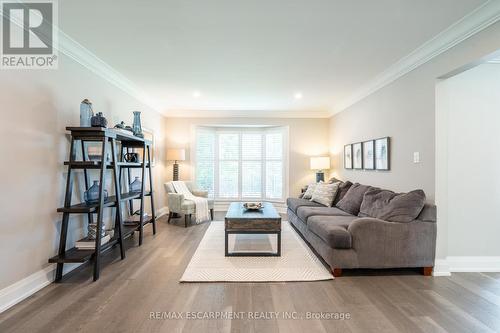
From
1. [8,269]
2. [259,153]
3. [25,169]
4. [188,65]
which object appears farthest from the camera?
[259,153]

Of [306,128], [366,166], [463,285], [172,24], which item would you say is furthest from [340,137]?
[172,24]

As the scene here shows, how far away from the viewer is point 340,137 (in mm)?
5309

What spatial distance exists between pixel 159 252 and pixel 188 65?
8.49 feet

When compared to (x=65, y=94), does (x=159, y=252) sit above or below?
below

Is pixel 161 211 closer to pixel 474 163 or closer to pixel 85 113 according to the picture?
pixel 85 113

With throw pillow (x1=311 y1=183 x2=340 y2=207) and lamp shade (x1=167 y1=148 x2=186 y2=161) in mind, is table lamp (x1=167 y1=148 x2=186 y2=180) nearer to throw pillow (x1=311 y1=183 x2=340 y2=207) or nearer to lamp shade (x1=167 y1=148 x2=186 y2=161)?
lamp shade (x1=167 y1=148 x2=186 y2=161)

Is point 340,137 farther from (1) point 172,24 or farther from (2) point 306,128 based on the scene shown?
(1) point 172,24

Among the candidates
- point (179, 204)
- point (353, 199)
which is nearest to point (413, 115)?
point (353, 199)

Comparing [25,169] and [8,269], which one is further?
[25,169]

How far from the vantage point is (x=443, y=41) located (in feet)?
8.16

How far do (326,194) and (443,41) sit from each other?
2.72 metres

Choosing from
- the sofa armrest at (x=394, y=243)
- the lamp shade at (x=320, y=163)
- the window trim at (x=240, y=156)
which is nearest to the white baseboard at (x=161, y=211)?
the window trim at (x=240, y=156)

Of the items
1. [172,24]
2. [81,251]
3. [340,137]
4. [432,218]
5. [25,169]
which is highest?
[172,24]

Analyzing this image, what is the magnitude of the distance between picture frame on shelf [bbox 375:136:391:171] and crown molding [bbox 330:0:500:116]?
0.85 meters
